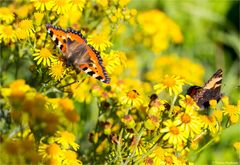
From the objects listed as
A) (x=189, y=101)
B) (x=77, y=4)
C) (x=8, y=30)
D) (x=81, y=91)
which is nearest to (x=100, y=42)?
(x=77, y=4)

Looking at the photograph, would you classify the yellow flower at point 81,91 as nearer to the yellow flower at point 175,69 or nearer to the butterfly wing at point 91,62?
the butterfly wing at point 91,62

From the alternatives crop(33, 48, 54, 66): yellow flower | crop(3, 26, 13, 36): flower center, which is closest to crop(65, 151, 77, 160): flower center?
crop(33, 48, 54, 66): yellow flower

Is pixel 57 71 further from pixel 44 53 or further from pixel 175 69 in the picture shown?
pixel 175 69

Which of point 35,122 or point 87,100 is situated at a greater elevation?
point 87,100

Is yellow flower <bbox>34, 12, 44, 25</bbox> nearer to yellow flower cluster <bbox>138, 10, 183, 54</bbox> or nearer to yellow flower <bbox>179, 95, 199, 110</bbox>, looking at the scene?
yellow flower <bbox>179, 95, 199, 110</bbox>

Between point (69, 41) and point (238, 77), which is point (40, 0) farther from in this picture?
point (238, 77)

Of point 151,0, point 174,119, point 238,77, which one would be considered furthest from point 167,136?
point 151,0

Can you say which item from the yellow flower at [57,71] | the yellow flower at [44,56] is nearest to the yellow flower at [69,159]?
the yellow flower at [57,71]
